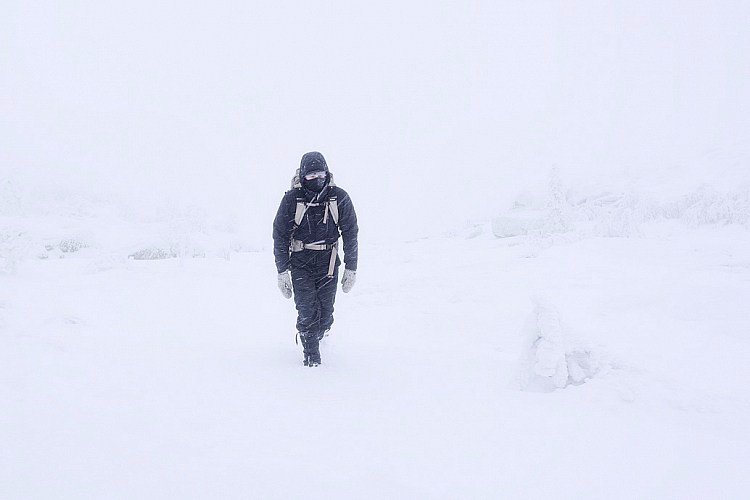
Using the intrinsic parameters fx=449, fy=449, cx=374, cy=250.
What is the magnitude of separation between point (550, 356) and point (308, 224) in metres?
2.15

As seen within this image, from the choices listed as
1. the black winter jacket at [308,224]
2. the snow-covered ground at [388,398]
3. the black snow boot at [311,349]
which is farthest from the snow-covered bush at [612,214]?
the black snow boot at [311,349]

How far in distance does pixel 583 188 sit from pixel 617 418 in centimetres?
1601

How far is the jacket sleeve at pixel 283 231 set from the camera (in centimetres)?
378

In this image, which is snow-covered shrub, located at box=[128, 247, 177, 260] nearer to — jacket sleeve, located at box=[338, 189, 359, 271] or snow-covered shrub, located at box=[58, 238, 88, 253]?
snow-covered shrub, located at box=[58, 238, 88, 253]

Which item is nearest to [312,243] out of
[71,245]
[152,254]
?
[152,254]

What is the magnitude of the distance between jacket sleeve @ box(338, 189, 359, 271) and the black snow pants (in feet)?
0.50

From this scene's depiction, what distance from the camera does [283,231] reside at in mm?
3805

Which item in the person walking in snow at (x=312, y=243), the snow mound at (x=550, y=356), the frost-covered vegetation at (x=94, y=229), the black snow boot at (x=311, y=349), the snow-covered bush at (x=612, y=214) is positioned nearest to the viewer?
the snow mound at (x=550, y=356)

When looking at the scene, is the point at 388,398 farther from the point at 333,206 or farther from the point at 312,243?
the point at 333,206

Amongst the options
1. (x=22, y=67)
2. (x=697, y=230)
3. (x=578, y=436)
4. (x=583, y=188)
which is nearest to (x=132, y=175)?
(x=583, y=188)

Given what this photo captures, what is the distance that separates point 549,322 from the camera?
3.21m

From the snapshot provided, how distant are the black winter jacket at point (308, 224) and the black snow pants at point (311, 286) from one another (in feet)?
0.36

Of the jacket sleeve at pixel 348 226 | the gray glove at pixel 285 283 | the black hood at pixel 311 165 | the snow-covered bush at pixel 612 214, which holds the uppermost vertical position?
the black hood at pixel 311 165

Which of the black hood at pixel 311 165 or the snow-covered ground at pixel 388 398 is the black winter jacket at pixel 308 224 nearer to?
the black hood at pixel 311 165
